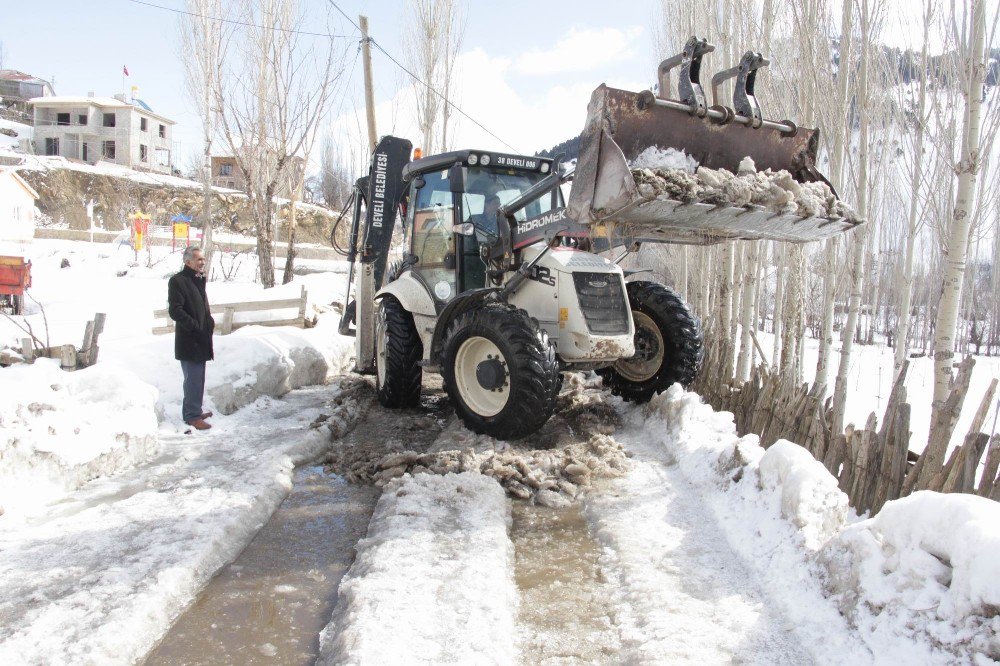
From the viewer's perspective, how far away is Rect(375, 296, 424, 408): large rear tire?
21.4 feet

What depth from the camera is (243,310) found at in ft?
34.4

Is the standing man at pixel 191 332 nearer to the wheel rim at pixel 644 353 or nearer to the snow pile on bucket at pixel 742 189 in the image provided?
the wheel rim at pixel 644 353

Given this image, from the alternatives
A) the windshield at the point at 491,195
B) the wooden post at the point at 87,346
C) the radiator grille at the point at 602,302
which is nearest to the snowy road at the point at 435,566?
the radiator grille at the point at 602,302

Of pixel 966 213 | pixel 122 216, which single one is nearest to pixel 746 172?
pixel 966 213

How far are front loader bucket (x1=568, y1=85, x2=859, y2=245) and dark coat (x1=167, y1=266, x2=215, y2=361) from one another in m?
3.34

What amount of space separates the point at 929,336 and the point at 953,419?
83.5 ft

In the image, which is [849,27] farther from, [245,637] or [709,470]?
[245,637]

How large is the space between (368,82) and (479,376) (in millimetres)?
11251

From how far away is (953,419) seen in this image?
3.52 meters

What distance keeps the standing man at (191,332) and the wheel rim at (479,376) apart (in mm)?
2183

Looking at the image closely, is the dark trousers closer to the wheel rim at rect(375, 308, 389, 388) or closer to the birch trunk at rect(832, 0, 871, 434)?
the wheel rim at rect(375, 308, 389, 388)

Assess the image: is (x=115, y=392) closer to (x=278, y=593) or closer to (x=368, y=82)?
(x=278, y=593)

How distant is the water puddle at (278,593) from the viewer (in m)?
2.66

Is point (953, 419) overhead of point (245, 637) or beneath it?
overhead
